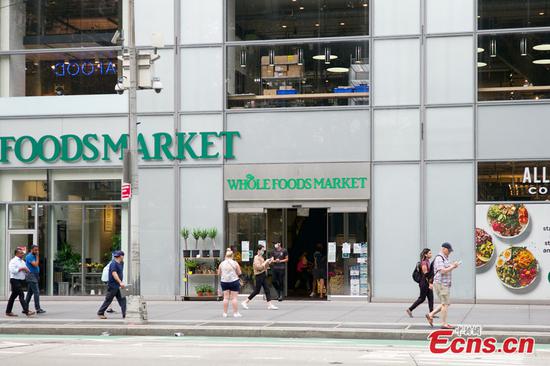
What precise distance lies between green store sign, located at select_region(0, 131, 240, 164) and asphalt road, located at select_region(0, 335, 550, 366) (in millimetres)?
8519

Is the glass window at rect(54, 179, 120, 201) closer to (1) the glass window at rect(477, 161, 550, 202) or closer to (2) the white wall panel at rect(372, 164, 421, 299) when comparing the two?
(2) the white wall panel at rect(372, 164, 421, 299)

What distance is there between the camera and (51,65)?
2719 centimetres

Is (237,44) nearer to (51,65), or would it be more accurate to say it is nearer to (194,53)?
(194,53)

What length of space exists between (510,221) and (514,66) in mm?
4156

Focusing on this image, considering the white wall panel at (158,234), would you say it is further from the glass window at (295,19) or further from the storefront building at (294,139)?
the glass window at (295,19)

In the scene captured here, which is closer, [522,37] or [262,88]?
[522,37]

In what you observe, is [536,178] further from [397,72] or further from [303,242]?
[303,242]

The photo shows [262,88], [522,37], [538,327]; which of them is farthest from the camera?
[262,88]

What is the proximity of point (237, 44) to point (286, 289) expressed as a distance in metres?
7.15

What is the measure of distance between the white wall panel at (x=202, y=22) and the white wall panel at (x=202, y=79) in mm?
315

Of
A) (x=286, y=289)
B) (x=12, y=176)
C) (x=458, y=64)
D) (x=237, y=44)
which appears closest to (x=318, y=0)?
(x=237, y=44)

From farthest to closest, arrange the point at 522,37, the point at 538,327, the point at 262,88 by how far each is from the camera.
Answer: the point at 262,88
the point at 522,37
the point at 538,327

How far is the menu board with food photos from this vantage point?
77.8 feet

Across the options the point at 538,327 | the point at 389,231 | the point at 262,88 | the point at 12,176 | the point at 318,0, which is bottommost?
the point at 538,327
